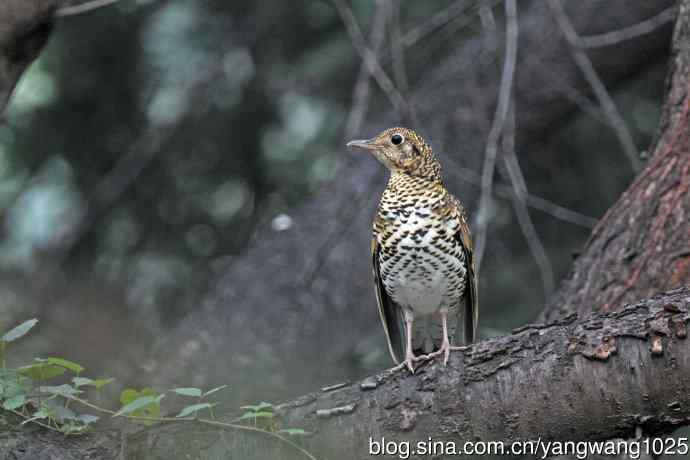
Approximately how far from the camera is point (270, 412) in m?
2.85

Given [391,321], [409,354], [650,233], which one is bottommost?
[409,354]

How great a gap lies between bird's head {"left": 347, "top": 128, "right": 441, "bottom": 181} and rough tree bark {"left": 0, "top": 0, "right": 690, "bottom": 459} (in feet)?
3.32

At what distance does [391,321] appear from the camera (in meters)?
4.09

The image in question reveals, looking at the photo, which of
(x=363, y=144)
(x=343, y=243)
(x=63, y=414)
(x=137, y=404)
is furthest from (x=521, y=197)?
(x=63, y=414)

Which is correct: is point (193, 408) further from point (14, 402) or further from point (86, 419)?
point (14, 402)

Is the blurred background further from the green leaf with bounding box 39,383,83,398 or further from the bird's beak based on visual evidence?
the green leaf with bounding box 39,383,83,398

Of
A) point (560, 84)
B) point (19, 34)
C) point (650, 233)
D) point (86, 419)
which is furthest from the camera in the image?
point (560, 84)

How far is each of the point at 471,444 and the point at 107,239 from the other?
316 centimetres

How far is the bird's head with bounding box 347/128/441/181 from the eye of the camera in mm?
3859

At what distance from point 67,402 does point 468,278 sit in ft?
5.45

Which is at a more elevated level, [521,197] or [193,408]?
[521,197]

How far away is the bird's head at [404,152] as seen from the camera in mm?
3859

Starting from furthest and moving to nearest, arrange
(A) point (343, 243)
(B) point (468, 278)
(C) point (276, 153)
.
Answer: (C) point (276, 153) < (A) point (343, 243) < (B) point (468, 278)

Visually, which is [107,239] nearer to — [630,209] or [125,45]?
[125,45]
